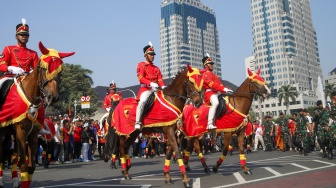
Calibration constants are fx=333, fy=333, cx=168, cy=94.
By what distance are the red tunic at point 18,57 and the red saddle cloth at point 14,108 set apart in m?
0.88

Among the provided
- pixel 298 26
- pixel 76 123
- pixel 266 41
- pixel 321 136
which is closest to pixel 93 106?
pixel 76 123

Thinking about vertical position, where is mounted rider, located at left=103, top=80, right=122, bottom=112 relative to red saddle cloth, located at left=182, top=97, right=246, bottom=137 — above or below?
above

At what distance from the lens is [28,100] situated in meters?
6.91

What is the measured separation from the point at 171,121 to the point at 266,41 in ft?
575

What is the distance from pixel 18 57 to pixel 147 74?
3727mm

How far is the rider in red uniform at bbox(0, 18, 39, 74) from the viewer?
766 cm

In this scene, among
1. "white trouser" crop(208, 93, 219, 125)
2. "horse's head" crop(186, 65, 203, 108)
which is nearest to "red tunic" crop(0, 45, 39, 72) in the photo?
"horse's head" crop(186, 65, 203, 108)

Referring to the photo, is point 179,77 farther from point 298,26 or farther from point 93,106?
point 298,26

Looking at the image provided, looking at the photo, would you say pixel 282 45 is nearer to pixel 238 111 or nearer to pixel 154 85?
pixel 238 111

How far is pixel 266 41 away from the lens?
573 feet

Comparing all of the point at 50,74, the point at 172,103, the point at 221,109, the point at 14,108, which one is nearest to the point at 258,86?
the point at 221,109

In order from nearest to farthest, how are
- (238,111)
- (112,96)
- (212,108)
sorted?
(238,111) → (212,108) → (112,96)

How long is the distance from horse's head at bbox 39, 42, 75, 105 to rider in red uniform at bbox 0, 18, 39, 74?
3.87ft

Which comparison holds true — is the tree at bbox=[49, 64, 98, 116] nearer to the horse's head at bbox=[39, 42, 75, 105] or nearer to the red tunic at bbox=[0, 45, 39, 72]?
the red tunic at bbox=[0, 45, 39, 72]
